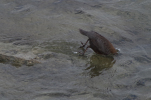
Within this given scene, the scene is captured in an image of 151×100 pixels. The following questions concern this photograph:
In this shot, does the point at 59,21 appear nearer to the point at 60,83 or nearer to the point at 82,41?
the point at 82,41

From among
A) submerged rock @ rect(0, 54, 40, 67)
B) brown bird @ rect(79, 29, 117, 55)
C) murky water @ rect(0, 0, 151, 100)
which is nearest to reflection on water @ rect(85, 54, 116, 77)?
murky water @ rect(0, 0, 151, 100)

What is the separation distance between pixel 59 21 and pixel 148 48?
2266mm

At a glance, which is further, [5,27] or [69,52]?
[5,27]

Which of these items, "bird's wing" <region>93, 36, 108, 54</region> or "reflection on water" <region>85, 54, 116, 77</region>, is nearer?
"reflection on water" <region>85, 54, 116, 77</region>

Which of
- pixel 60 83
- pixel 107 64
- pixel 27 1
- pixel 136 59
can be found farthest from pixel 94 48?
pixel 27 1

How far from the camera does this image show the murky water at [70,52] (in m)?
2.88

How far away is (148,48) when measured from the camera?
4.15 meters

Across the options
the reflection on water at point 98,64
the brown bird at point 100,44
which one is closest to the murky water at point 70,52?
the reflection on water at point 98,64

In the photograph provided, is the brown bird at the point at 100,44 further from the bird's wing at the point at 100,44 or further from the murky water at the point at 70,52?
the murky water at the point at 70,52

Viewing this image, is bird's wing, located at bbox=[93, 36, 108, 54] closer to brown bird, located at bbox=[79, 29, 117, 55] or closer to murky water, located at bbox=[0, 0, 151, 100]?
brown bird, located at bbox=[79, 29, 117, 55]

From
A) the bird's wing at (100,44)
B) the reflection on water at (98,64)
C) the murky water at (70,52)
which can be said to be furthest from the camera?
the bird's wing at (100,44)

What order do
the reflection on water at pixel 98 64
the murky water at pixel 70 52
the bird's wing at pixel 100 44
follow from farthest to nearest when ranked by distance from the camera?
the bird's wing at pixel 100 44 < the reflection on water at pixel 98 64 < the murky water at pixel 70 52

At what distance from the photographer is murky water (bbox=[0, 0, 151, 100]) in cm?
288

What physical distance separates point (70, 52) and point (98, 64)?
0.62 metres
